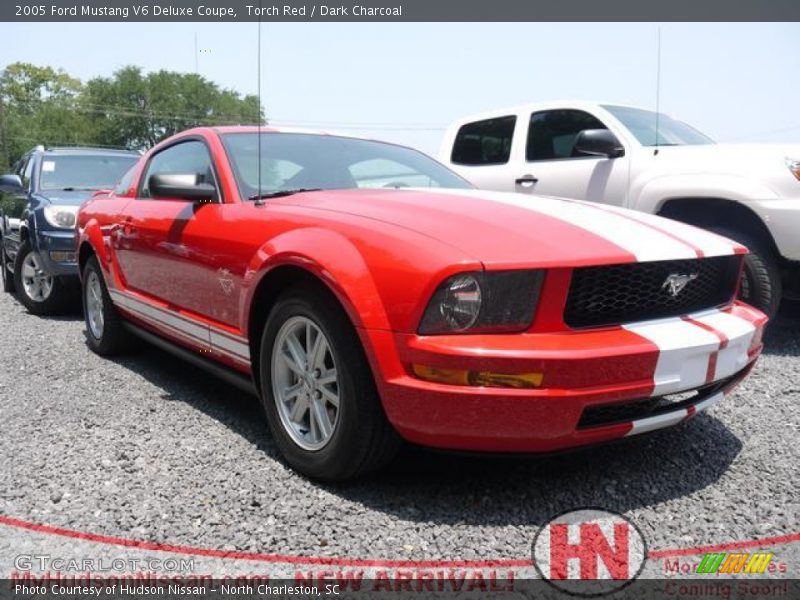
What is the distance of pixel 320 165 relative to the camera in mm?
3467

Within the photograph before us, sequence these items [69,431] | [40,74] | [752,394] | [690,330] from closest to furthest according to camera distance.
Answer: [690,330]
[69,431]
[752,394]
[40,74]

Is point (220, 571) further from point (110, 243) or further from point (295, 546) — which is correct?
point (110, 243)

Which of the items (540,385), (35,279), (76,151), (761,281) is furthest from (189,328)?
(76,151)

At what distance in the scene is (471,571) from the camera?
6.69 ft

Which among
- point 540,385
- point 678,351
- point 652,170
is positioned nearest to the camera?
point 540,385

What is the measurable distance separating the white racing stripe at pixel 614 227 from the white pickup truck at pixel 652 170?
23.5 inches

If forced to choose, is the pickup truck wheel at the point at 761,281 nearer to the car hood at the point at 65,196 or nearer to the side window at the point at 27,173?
the car hood at the point at 65,196

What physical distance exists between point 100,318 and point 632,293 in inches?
150

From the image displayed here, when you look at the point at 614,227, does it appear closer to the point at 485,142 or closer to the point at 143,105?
the point at 485,142

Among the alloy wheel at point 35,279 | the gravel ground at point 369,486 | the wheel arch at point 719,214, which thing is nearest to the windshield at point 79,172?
the alloy wheel at point 35,279

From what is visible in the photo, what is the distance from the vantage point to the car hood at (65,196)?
6525 millimetres

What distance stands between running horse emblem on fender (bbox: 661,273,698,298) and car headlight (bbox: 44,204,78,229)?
5.58m

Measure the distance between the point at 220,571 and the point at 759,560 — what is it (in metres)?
1.63

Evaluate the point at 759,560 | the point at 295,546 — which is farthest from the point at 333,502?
the point at 759,560
